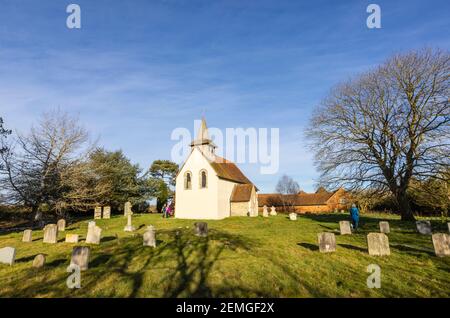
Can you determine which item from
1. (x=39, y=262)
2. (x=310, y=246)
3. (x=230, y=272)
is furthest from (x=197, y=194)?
(x=230, y=272)

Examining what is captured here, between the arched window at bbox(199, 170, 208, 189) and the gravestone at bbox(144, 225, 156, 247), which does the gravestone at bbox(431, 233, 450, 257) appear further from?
the arched window at bbox(199, 170, 208, 189)

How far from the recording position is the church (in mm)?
27344

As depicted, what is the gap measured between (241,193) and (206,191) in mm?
4988

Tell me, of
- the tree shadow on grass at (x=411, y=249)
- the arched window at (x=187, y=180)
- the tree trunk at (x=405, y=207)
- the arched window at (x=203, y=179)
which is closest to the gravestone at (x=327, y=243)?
the tree shadow on grass at (x=411, y=249)

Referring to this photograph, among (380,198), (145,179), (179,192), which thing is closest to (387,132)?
(380,198)

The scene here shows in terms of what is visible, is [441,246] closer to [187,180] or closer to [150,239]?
[150,239]

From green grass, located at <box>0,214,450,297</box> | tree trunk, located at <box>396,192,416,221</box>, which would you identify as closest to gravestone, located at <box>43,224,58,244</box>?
green grass, located at <box>0,214,450,297</box>

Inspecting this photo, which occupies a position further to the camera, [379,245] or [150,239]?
[150,239]

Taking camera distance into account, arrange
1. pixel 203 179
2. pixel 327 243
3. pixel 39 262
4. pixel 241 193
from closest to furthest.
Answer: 1. pixel 39 262
2. pixel 327 243
3. pixel 203 179
4. pixel 241 193

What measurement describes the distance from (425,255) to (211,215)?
62.7 feet

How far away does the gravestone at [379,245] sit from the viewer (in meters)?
10.2

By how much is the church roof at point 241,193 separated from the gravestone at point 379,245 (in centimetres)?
1978

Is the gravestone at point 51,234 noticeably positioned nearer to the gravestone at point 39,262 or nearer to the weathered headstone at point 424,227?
the gravestone at point 39,262

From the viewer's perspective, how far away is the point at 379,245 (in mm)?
10172
